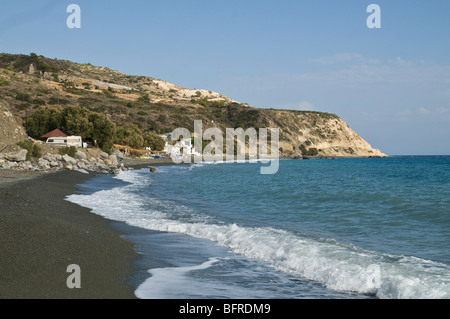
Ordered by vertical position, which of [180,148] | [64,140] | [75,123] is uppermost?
[75,123]

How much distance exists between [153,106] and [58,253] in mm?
118224

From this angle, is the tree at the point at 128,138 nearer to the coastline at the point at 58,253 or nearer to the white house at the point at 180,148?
the white house at the point at 180,148

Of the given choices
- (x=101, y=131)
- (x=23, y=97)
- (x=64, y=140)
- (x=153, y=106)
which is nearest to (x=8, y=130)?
(x=64, y=140)

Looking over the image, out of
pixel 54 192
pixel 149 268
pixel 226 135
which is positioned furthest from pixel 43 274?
pixel 226 135

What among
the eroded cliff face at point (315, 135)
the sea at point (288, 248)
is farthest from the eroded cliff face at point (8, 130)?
the eroded cliff face at point (315, 135)

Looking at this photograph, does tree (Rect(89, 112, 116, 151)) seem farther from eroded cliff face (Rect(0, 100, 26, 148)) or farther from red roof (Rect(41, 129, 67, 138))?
eroded cliff face (Rect(0, 100, 26, 148))

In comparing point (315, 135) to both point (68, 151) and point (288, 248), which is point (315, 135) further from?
point (288, 248)

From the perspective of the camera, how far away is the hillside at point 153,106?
102 m

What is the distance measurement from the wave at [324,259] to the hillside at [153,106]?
255 ft

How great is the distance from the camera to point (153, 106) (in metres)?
124

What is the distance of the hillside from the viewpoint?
4018 inches

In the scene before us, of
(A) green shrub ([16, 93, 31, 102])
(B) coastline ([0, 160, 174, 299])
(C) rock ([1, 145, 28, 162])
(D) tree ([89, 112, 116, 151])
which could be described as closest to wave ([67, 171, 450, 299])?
(B) coastline ([0, 160, 174, 299])

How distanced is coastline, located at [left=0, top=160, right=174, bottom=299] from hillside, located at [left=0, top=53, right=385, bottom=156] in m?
76.7
